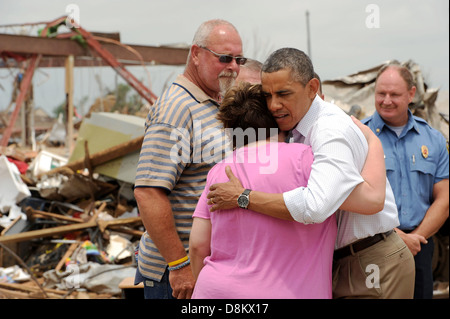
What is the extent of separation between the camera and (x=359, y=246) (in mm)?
2326

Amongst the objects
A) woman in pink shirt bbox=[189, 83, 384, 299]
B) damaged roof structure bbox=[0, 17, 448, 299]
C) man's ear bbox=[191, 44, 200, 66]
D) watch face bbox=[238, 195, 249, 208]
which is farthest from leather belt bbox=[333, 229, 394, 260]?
damaged roof structure bbox=[0, 17, 448, 299]

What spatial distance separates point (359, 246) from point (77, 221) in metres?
5.54

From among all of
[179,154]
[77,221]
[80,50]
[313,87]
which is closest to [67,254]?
[77,221]

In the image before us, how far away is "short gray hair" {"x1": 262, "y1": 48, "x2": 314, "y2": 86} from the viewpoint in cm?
218

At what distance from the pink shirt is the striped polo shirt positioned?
0.59 m

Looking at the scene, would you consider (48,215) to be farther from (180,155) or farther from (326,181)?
(326,181)

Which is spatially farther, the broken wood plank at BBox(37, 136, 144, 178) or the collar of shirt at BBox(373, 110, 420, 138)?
the broken wood plank at BBox(37, 136, 144, 178)

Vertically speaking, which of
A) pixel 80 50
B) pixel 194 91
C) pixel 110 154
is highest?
pixel 80 50

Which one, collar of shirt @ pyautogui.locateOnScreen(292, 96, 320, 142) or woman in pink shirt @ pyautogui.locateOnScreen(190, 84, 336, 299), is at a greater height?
collar of shirt @ pyautogui.locateOnScreen(292, 96, 320, 142)

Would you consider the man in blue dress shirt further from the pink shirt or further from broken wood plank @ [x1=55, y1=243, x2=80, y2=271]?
broken wood plank @ [x1=55, y1=243, x2=80, y2=271]

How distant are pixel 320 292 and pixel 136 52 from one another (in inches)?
476

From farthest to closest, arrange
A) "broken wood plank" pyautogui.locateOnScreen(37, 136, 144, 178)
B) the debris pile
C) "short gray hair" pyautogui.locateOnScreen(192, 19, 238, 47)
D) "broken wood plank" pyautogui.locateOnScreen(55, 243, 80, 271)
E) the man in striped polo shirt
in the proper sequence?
"broken wood plank" pyautogui.locateOnScreen(37, 136, 144, 178) < "broken wood plank" pyautogui.locateOnScreen(55, 243, 80, 271) < the debris pile < "short gray hair" pyautogui.locateOnScreen(192, 19, 238, 47) < the man in striped polo shirt

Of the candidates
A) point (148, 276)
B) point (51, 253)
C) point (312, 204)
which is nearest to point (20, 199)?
point (51, 253)
